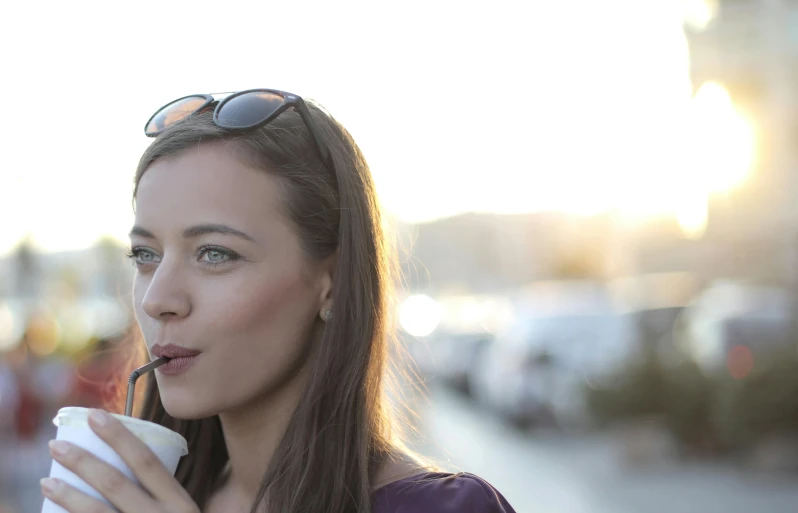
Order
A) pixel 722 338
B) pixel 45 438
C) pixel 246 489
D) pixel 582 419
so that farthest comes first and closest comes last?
pixel 582 419
pixel 722 338
pixel 45 438
pixel 246 489

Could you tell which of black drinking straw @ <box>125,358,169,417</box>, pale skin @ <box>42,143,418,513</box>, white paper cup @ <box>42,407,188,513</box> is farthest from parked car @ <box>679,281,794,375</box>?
white paper cup @ <box>42,407,188,513</box>

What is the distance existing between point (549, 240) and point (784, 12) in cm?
6087

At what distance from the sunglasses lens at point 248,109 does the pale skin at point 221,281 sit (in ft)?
0.28

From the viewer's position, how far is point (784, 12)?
1973 cm

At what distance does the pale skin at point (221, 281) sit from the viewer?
2.08 metres

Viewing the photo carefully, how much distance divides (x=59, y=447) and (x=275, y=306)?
0.59 m

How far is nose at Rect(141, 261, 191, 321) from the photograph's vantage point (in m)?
2.04

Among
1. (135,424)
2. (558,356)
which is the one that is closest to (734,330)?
(558,356)

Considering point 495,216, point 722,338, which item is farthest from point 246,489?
point 495,216

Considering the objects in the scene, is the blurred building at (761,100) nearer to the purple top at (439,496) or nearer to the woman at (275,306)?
the woman at (275,306)

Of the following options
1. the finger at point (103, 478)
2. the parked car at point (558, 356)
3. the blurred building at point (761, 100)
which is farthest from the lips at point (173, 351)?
the blurred building at point (761, 100)

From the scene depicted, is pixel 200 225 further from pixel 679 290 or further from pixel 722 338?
pixel 679 290

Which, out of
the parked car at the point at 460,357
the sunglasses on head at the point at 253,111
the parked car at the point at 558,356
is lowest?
the parked car at the point at 460,357

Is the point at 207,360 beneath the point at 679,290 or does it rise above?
above
